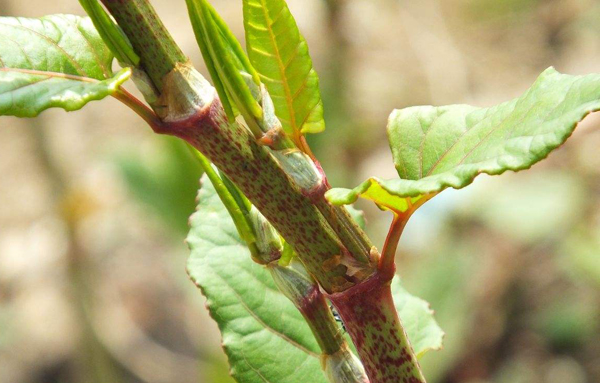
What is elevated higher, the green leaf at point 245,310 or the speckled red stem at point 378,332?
the speckled red stem at point 378,332

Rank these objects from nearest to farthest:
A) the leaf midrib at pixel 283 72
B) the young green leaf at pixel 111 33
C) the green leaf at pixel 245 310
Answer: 1. the young green leaf at pixel 111 33
2. the leaf midrib at pixel 283 72
3. the green leaf at pixel 245 310

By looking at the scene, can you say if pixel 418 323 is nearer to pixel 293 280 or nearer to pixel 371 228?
pixel 293 280

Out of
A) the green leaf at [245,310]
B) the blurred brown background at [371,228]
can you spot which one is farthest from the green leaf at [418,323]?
the blurred brown background at [371,228]

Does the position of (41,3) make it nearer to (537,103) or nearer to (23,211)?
(23,211)

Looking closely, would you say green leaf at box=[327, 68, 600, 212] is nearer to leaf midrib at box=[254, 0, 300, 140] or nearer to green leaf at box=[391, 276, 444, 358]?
leaf midrib at box=[254, 0, 300, 140]

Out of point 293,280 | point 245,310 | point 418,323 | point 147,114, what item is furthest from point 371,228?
point 147,114

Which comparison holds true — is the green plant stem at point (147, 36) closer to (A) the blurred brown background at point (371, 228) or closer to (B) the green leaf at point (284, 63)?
(B) the green leaf at point (284, 63)
